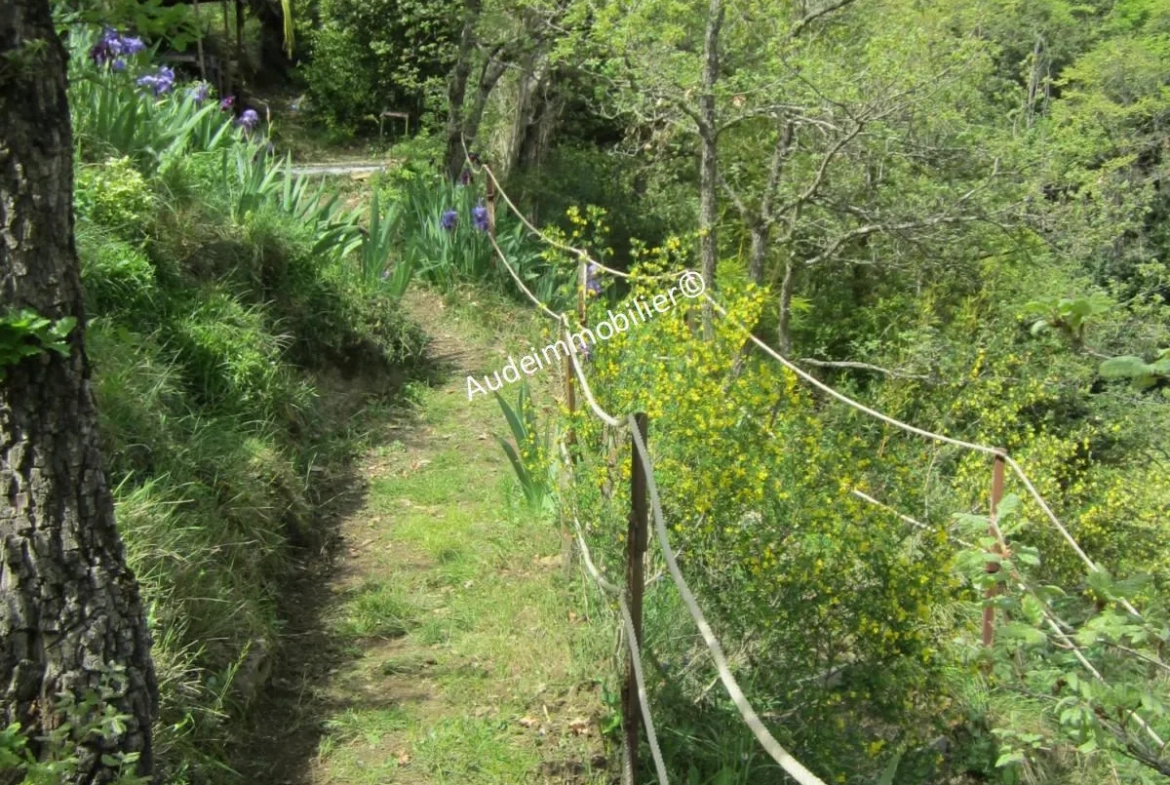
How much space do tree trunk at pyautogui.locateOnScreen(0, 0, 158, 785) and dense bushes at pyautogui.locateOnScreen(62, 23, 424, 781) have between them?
0.30 metres

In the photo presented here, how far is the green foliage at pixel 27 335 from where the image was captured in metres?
2.30

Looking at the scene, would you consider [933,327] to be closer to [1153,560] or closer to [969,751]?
[1153,560]

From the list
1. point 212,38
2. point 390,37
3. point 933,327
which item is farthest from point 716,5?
point 212,38

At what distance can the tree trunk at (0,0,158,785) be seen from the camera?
2.38m

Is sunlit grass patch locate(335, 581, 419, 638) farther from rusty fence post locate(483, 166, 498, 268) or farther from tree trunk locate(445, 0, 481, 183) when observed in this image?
tree trunk locate(445, 0, 481, 183)

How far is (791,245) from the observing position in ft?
28.8

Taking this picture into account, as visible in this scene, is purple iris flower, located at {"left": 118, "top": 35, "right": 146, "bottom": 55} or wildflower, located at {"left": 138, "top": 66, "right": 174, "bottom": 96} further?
wildflower, located at {"left": 138, "top": 66, "right": 174, "bottom": 96}

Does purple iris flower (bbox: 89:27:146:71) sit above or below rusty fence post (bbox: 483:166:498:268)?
above

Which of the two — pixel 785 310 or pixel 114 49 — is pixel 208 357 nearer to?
pixel 114 49

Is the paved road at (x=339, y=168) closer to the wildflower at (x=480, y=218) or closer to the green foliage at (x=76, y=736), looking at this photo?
the wildflower at (x=480, y=218)

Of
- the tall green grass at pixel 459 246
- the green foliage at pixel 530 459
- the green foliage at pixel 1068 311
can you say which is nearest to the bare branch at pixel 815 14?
the tall green grass at pixel 459 246

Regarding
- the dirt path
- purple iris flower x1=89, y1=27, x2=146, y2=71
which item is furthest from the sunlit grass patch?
purple iris flower x1=89, y1=27, x2=146, y2=71

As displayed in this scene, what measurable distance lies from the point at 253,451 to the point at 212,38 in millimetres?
14172

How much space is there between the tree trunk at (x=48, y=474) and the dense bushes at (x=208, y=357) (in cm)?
30
